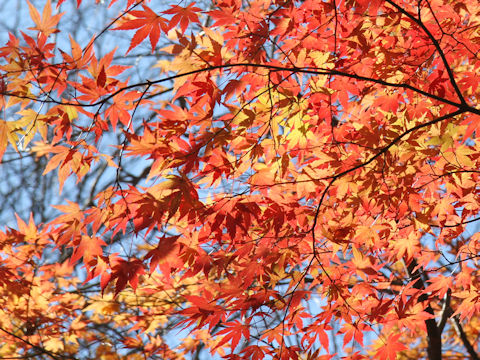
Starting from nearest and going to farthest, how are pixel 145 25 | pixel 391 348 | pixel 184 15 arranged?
1. pixel 145 25
2. pixel 184 15
3. pixel 391 348

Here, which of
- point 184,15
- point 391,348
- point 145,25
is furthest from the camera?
point 391,348

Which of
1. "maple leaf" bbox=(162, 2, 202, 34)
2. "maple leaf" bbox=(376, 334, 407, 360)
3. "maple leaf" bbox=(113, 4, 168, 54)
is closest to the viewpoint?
"maple leaf" bbox=(113, 4, 168, 54)

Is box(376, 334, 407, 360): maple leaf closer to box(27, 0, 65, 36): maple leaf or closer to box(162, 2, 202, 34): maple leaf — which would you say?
box(162, 2, 202, 34): maple leaf

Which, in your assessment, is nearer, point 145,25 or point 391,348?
point 145,25

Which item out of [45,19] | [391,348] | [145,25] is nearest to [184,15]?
[145,25]

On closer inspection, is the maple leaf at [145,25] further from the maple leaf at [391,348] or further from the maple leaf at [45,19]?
the maple leaf at [391,348]

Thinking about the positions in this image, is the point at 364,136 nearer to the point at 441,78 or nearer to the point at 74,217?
the point at 441,78

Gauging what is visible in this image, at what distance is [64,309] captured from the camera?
4121 mm

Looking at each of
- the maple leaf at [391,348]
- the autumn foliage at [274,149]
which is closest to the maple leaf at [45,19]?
the autumn foliage at [274,149]

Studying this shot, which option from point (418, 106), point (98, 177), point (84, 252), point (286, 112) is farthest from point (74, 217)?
point (98, 177)

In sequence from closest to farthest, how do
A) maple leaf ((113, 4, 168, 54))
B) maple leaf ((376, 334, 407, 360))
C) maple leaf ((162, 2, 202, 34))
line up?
maple leaf ((113, 4, 168, 54)), maple leaf ((162, 2, 202, 34)), maple leaf ((376, 334, 407, 360))

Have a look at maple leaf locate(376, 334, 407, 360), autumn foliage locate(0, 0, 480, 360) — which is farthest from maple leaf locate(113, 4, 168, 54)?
maple leaf locate(376, 334, 407, 360)

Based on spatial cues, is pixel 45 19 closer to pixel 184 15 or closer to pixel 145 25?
pixel 145 25

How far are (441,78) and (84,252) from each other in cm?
209
